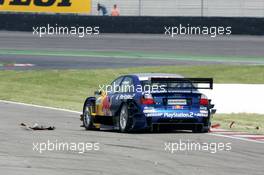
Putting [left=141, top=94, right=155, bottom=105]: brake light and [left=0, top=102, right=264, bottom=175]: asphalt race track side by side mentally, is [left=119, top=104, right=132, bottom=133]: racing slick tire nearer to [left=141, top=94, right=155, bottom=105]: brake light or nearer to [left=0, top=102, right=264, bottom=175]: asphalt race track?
[left=0, top=102, right=264, bottom=175]: asphalt race track

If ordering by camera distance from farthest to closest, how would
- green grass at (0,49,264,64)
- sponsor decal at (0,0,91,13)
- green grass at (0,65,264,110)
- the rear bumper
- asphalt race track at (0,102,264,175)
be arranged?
sponsor decal at (0,0,91,13)
green grass at (0,49,264,64)
green grass at (0,65,264,110)
the rear bumper
asphalt race track at (0,102,264,175)

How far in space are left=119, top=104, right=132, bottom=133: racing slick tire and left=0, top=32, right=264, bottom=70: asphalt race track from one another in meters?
18.0

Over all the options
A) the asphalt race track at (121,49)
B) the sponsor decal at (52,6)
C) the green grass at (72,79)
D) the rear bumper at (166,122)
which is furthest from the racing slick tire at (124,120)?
the sponsor decal at (52,6)

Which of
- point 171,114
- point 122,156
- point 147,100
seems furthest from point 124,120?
point 122,156

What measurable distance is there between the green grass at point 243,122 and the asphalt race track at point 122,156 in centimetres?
196

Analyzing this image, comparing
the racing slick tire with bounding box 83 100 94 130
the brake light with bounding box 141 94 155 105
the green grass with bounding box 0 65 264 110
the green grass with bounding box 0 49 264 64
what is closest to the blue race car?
the brake light with bounding box 141 94 155 105

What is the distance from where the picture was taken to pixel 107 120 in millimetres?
17484

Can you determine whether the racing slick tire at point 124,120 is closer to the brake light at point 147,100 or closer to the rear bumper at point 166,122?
the rear bumper at point 166,122

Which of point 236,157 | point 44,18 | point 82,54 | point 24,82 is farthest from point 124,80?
point 44,18

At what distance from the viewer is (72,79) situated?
103ft

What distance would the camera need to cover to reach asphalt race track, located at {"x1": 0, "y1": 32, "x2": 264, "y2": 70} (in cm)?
3662

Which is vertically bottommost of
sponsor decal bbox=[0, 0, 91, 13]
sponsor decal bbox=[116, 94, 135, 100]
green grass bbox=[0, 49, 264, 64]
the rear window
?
green grass bbox=[0, 49, 264, 64]

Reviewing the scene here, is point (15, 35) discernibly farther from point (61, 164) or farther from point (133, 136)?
point (61, 164)

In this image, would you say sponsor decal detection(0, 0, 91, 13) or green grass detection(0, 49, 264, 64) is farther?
sponsor decal detection(0, 0, 91, 13)
